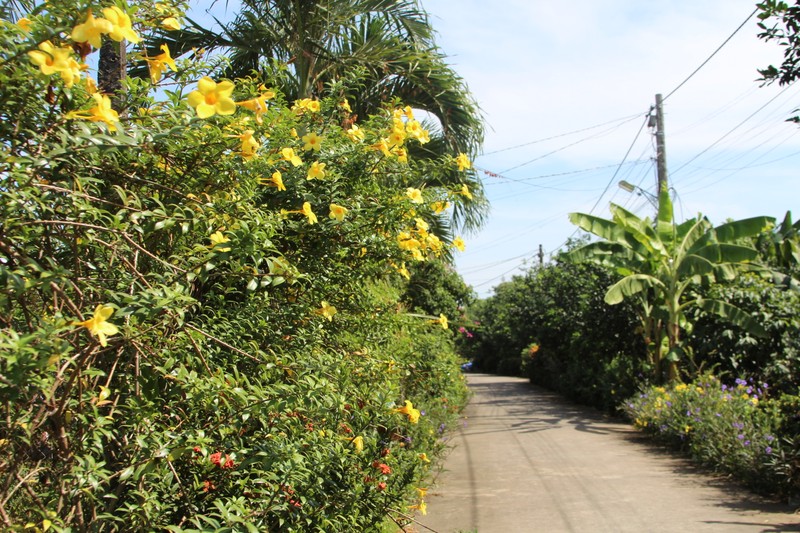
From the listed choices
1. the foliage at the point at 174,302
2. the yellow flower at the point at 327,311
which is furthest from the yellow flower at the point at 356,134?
the yellow flower at the point at 327,311

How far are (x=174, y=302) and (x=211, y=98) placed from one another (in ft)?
2.16

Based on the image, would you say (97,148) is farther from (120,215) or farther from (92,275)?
(92,275)

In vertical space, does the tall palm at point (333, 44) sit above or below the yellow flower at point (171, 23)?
above

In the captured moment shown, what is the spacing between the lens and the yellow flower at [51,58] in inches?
70.5

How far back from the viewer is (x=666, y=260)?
1452 centimetres

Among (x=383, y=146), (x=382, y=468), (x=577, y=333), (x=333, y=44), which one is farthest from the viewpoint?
(x=577, y=333)

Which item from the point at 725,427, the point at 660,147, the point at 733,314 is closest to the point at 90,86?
the point at 725,427

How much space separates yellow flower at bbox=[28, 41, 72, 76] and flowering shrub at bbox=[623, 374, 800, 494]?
7720 millimetres

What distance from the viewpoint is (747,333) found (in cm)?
1324

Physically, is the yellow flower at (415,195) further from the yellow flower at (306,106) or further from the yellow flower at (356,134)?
the yellow flower at (306,106)

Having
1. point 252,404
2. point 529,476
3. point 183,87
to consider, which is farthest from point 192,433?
point 529,476

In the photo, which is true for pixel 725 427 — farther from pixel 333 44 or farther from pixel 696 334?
pixel 333 44

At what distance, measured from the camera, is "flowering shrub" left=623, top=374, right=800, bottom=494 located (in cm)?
749

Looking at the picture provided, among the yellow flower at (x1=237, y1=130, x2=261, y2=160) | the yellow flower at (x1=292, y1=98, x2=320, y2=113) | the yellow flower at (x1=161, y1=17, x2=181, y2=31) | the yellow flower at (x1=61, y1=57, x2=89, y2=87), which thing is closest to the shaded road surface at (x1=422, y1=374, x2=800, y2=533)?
the yellow flower at (x1=292, y1=98, x2=320, y2=113)
